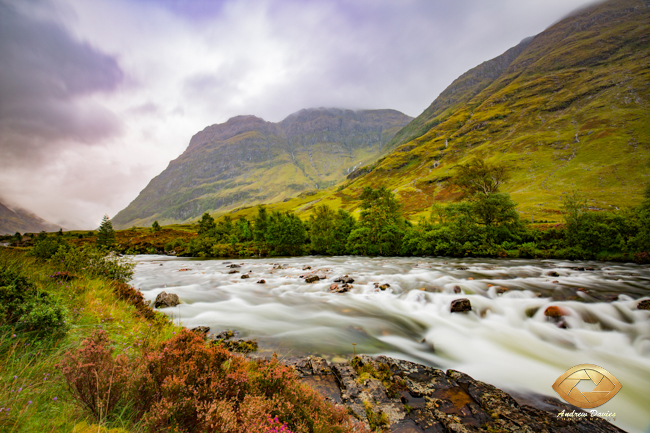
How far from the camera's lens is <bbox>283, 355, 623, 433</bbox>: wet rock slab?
223 inches

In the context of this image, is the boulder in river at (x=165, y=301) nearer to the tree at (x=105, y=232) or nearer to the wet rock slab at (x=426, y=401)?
the wet rock slab at (x=426, y=401)

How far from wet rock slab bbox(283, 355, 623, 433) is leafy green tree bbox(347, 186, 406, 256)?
43518 mm

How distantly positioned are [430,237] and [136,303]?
4356 cm

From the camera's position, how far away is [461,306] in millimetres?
14656

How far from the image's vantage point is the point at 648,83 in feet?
468

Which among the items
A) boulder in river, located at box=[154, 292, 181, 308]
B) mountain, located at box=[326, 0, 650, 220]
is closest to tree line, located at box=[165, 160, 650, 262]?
mountain, located at box=[326, 0, 650, 220]

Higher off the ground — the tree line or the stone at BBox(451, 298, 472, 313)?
the tree line

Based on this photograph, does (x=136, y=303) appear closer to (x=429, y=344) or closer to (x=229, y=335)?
(x=229, y=335)

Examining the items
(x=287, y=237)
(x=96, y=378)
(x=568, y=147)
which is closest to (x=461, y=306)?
(x=96, y=378)

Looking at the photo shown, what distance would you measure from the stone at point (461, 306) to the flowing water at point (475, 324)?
35 cm

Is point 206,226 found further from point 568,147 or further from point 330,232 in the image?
point 568,147

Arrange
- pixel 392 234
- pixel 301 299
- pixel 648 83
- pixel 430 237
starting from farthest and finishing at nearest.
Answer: pixel 648 83 < pixel 392 234 < pixel 430 237 < pixel 301 299

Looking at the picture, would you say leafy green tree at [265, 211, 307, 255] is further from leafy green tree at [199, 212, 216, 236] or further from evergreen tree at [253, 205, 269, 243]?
leafy green tree at [199, 212, 216, 236]

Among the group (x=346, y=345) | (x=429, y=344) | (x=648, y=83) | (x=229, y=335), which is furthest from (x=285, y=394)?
(x=648, y=83)
